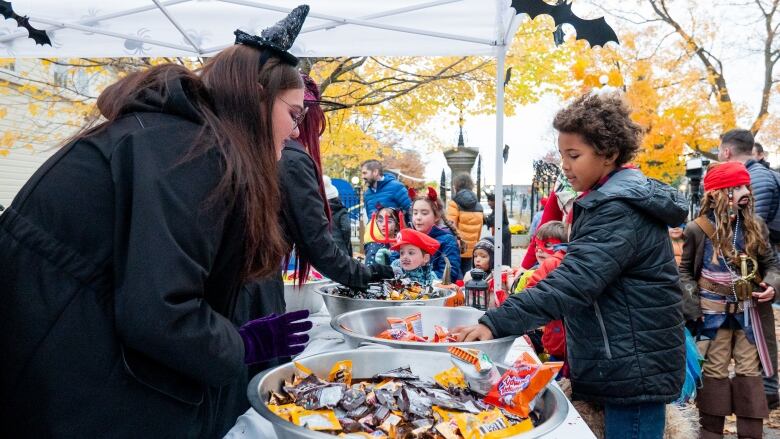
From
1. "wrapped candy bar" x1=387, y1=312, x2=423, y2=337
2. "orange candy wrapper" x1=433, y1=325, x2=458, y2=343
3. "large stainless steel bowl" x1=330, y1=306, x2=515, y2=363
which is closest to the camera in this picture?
"orange candy wrapper" x1=433, y1=325, x2=458, y2=343

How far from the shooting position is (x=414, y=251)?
132 inches

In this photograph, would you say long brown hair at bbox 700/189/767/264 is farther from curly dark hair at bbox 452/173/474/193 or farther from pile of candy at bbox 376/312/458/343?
curly dark hair at bbox 452/173/474/193

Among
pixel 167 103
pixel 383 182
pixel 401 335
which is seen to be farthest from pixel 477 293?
pixel 383 182

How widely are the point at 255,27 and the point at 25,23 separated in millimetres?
1636

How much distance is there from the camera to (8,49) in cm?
454

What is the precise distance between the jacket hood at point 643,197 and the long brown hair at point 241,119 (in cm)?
113

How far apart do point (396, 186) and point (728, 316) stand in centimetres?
340

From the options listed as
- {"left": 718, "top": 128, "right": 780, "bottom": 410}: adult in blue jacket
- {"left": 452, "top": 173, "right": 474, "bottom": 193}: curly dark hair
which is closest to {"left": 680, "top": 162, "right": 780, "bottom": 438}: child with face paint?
{"left": 718, "top": 128, "right": 780, "bottom": 410}: adult in blue jacket

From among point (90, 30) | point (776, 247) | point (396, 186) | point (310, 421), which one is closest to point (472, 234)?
point (396, 186)

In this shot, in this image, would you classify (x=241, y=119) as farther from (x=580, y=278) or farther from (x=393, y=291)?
(x=393, y=291)

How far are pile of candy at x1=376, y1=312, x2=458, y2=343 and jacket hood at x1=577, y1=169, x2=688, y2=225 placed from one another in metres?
0.65

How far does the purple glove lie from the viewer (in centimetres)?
134

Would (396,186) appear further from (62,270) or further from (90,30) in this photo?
(62,270)

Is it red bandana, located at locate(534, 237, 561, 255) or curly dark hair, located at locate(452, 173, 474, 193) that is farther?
curly dark hair, located at locate(452, 173, 474, 193)
